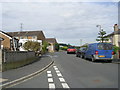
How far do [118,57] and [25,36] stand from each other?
225 feet

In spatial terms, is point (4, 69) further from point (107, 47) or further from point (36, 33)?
point (36, 33)

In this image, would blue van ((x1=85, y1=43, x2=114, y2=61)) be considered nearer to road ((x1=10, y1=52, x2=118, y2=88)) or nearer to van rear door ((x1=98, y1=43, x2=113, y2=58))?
van rear door ((x1=98, y1=43, x2=113, y2=58))

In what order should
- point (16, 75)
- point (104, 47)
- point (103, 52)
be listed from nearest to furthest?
point (16, 75) < point (103, 52) < point (104, 47)

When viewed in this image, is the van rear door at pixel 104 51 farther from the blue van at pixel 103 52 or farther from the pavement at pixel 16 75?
the pavement at pixel 16 75

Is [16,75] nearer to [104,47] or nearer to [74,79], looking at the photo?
[74,79]

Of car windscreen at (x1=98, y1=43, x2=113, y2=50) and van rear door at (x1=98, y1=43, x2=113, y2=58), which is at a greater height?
car windscreen at (x1=98, y1=43, x2=113, y2=50)

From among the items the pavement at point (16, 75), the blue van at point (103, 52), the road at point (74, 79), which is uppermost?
the blue van at point (103, 52)

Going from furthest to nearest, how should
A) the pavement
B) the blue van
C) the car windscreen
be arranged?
the car windscreen → the blue van → the pavement

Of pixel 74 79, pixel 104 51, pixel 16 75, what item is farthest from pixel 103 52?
pixel 16 75

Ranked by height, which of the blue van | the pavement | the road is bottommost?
the road

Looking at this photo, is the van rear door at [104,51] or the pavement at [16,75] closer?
the pavement at [16,75]

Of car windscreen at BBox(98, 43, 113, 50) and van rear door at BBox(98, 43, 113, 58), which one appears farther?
car windscreen at BBox(98, 43, 113, 50)

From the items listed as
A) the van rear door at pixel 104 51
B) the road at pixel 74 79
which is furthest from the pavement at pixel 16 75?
the van rear door at pixel 104 51

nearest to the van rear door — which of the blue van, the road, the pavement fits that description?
the blue van
